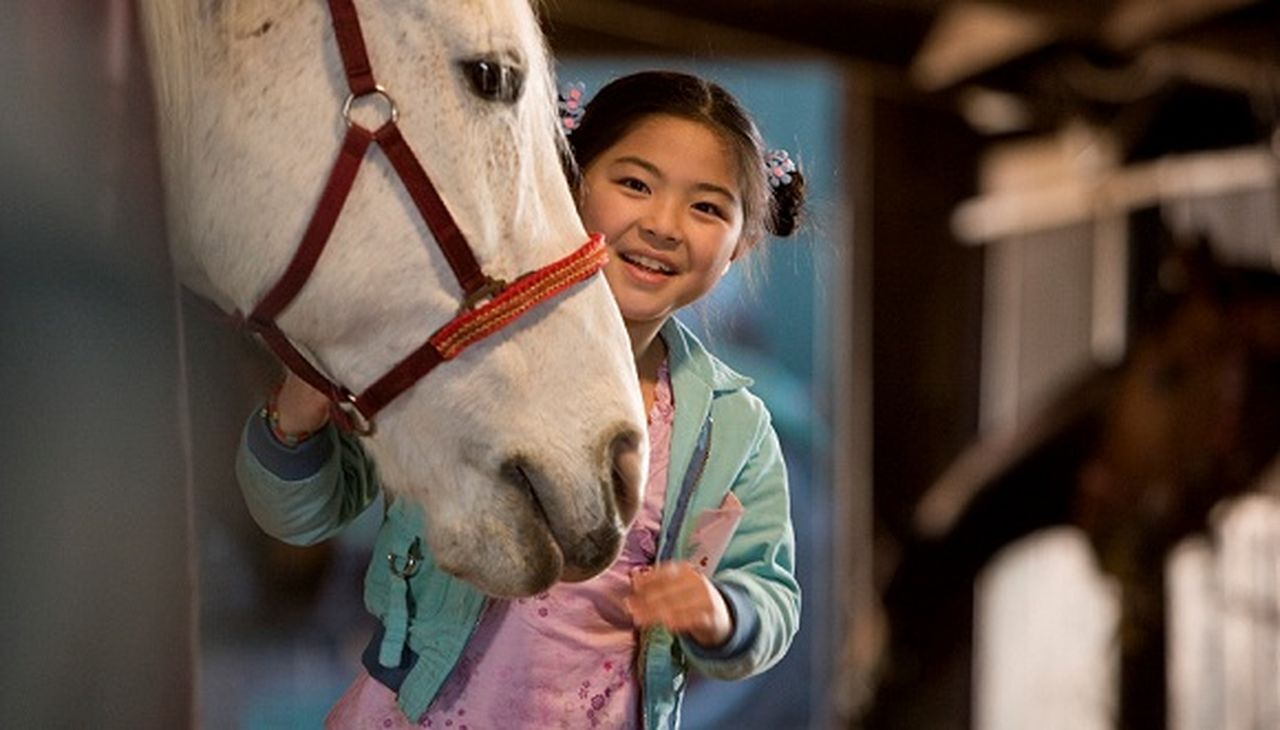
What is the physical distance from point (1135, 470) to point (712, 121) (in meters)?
2.33

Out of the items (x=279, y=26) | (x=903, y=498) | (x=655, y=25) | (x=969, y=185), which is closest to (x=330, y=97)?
(x=279, y=26)

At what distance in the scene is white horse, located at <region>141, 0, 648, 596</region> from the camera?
452 mm

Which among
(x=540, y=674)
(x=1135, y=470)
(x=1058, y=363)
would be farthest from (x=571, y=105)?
(x=1058, y=363)

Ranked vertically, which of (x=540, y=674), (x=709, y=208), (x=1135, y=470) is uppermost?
(x=1135, y=470)

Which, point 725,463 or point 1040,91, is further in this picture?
point 1040,91

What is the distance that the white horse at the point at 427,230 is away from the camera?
0.45 m

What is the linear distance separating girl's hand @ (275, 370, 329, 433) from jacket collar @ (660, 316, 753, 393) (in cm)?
8

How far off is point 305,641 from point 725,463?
10 centimetres

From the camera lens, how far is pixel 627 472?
438mm

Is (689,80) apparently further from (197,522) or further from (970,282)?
(970,282)

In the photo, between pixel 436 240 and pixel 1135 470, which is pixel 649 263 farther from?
pixel 1135 470

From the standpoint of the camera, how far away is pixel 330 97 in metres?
0.48

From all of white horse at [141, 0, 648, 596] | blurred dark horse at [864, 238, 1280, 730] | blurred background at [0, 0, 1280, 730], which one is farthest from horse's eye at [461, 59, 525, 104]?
blurred dark horse at [864, 238, 1280, 730]

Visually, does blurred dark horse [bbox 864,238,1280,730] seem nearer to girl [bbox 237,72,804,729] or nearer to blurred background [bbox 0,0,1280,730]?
blurred background [bbox 0,0,1280,730]
